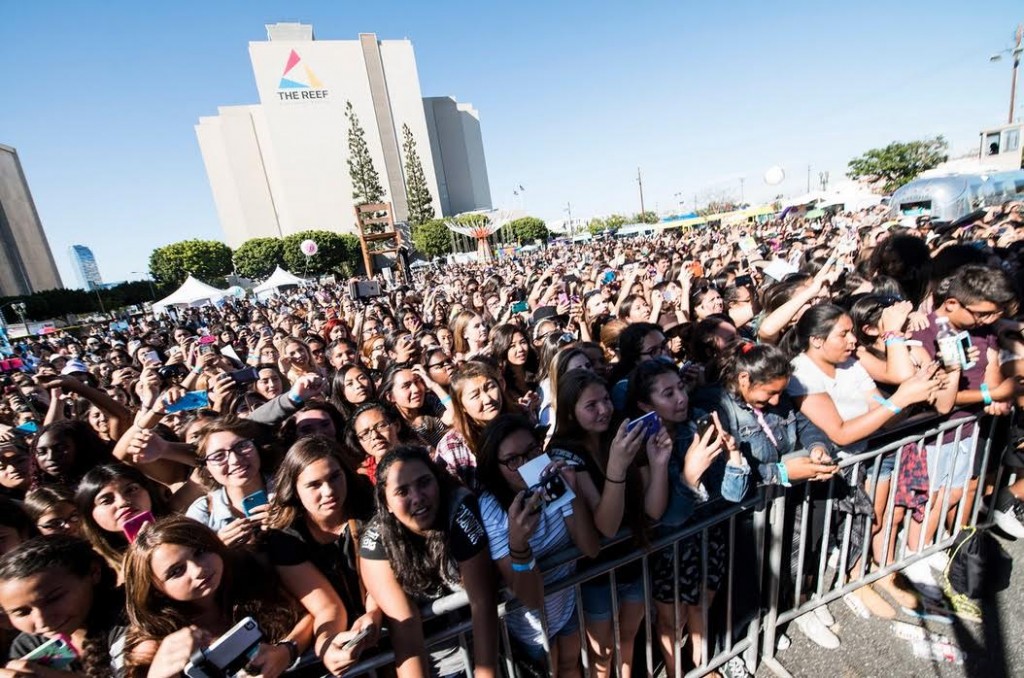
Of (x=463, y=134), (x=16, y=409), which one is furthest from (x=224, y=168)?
(x=16, y=409)

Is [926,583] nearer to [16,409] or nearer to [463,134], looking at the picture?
[16,409]

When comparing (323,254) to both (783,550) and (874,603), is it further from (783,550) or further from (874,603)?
(874,603)

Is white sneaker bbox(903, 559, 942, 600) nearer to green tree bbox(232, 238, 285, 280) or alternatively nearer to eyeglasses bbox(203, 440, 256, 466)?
eyeglasses bbox(203, 440, 256, 466)

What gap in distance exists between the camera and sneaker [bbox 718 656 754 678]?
249 cm

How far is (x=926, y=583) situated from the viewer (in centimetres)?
279

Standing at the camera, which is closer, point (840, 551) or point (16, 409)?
point (840, 551)

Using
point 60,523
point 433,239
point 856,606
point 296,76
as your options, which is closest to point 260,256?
point 433,239

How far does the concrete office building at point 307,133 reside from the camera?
6875cm

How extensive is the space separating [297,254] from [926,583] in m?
60.8

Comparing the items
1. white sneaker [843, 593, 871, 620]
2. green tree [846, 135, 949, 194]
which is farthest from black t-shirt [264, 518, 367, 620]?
green tree [846, 135, 949, 194]

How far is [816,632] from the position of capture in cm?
260

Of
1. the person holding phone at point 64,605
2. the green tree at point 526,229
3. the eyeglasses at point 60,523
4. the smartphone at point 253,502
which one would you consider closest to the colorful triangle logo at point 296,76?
the green tree at point 526,229

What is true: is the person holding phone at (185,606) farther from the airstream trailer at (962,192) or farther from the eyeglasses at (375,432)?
the airstream trailer at (962,192)

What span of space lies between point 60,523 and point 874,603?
15.3 ft
